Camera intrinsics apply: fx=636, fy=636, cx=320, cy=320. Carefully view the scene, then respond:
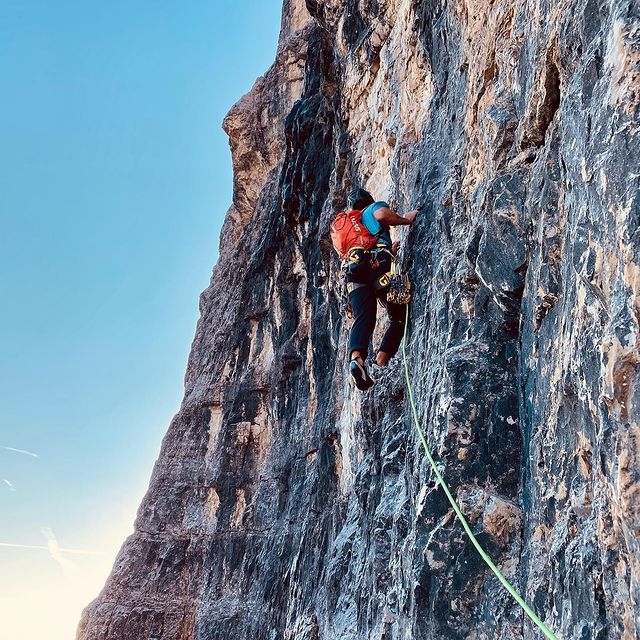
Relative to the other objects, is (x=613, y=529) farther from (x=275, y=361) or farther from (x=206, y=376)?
(x=206, y=376)

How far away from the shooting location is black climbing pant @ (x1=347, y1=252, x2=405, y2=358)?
6.88m

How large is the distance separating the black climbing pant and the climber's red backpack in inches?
7.4

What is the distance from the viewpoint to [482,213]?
523 centimetres

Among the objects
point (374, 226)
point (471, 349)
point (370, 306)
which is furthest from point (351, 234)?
point (471, 349)

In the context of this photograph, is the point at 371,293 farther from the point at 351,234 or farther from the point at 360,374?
the point at 360,374

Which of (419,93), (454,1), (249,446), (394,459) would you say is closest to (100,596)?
(249,446)

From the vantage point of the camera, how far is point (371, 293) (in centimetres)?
707

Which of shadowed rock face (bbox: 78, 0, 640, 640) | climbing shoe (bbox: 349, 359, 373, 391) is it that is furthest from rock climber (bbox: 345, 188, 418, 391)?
shadowed rock face (bbox: 78, 0, 640, 640)

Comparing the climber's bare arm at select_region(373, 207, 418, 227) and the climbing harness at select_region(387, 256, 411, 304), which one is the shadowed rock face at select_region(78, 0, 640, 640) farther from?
the climber's bare arm at select_region(373, 207, 418, 227)

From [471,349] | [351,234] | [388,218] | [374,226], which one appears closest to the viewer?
[471,349]

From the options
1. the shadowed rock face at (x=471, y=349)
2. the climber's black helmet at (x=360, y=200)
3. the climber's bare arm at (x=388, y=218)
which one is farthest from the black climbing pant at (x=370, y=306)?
the climber's black helmet at (x=360, y=200)

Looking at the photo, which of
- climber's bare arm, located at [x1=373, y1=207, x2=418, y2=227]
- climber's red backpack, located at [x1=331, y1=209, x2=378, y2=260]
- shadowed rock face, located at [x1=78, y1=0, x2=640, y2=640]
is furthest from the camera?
climber's red backpack, located at [x1=331, y1=209, x2=378, y2=260]

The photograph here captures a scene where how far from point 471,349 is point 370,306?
7.48ft

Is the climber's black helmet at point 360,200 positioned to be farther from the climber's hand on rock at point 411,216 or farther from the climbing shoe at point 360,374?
the climbing shoe at point 360,374
